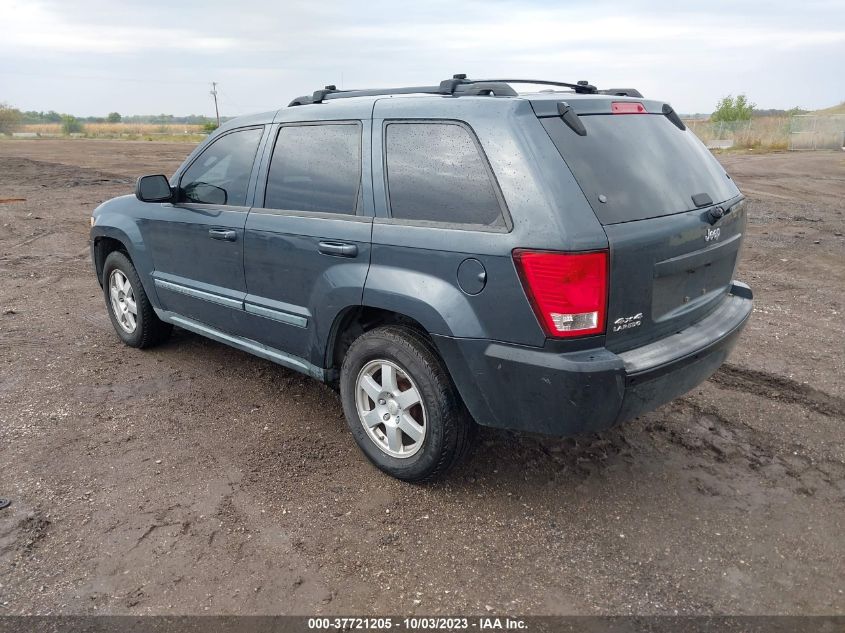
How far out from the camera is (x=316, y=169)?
369 cm

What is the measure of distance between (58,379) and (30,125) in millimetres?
108938

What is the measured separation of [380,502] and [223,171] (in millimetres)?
2365

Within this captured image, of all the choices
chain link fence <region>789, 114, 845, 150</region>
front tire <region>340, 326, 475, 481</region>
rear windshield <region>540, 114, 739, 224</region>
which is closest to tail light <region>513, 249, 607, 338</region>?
rear windshield <region>540, 114, 739, 224</region>

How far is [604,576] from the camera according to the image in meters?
2.77

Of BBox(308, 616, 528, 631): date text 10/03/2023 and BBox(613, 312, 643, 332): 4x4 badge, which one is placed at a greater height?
BBox(613, 312, 643, 332): 4x4 badge

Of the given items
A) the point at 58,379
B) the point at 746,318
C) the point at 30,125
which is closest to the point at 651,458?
the point at 746,318

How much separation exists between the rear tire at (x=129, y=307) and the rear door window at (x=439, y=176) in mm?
2758

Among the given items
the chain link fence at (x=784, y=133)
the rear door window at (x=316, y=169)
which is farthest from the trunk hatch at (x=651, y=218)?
the chain link fence at (x=784, y=133)

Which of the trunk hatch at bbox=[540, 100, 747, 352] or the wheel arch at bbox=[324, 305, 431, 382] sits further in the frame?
the wheel arch at bbox=[324, 305, 431, 382]

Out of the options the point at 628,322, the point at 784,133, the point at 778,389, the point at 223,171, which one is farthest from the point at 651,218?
the point at 784,133

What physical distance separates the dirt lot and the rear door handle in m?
1.16

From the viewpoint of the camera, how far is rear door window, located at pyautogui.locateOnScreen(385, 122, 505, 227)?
2.93 metres

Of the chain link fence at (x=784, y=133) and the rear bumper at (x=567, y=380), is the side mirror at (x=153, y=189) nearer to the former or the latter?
the rear bumper at (x=567, y=380)

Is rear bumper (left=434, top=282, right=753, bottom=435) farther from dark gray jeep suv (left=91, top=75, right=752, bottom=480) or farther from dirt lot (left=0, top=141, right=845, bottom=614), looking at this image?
dirt lot (left=0, top=141, right=845, bottom=614)
